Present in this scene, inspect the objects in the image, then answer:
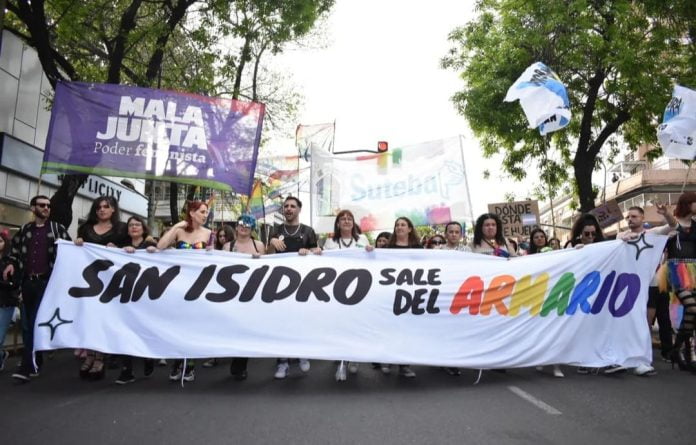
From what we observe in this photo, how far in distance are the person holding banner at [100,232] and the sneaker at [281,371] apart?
1.86 meters

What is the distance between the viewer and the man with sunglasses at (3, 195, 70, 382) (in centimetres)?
565

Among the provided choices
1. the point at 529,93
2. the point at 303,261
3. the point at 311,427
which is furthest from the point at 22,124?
the point at 311,427

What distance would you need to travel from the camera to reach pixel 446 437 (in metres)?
3.57

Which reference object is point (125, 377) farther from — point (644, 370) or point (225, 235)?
point (644, 370)

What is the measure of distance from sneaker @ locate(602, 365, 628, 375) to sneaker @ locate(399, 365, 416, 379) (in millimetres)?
2070

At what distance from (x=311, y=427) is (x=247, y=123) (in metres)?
4.85

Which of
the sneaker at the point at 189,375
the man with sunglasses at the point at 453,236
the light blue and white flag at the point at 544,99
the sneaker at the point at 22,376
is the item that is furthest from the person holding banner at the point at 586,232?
the sneaker at the point at 22,376

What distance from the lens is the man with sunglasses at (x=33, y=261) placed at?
5.65 meters

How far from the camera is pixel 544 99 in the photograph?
27.3ft

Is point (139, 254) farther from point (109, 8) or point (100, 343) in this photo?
point (109, 8)

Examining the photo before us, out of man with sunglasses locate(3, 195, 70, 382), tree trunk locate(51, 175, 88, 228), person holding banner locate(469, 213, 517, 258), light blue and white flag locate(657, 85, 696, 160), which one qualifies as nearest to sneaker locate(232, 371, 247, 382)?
man with sunglasses locate(3, 195, 70, 382)

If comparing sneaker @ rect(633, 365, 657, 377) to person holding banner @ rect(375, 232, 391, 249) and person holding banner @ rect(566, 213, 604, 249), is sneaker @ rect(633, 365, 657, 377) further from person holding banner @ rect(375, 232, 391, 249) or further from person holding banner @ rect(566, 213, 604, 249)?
person holding banner @ rect(375, 232, 391, 249)

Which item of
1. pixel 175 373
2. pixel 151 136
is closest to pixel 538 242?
pixel 175 373

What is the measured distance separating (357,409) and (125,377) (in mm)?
2602
